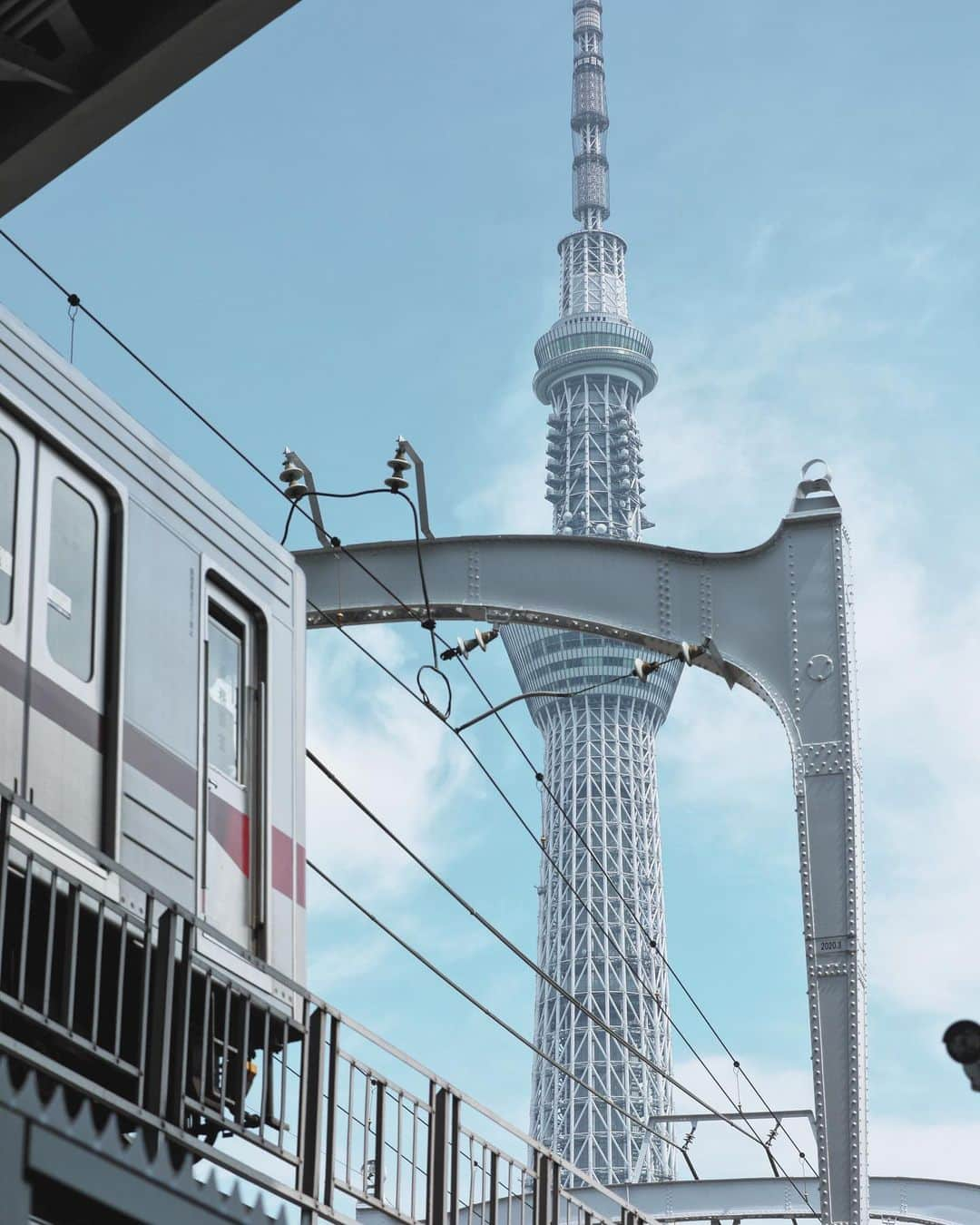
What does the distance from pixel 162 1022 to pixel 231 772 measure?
303 centimetres

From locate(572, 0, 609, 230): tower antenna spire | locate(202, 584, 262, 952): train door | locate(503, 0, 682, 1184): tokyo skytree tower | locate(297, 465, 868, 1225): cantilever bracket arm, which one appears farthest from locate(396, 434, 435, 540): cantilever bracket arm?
locate(572, 0, 609, 230): tower antenna spire

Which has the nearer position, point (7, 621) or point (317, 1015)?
point (7, 621)

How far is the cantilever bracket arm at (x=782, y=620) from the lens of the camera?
13836 mm

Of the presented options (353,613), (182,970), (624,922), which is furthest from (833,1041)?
(624,922)

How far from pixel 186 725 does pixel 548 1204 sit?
3509mm

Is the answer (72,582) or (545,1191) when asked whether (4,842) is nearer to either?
(72,582)

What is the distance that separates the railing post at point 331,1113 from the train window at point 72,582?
201 cm

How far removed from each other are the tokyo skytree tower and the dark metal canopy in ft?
352

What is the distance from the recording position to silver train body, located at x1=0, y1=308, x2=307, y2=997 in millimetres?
8648

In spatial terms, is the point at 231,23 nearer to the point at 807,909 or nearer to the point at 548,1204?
the point at 548,1204

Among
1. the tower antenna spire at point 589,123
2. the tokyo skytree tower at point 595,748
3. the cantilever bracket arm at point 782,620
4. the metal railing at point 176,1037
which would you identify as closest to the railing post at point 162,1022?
the metal railing at point 176,1037

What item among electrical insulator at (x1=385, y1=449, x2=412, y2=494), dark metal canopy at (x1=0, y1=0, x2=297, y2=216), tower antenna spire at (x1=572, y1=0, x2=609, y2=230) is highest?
tower antenna spire at (x1=572, y1=0, x2=609, y2=230)

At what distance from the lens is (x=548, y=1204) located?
1102cm

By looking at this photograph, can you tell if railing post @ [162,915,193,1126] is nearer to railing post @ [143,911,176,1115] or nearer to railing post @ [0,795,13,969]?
railing post @ [143,911,176,1115]
